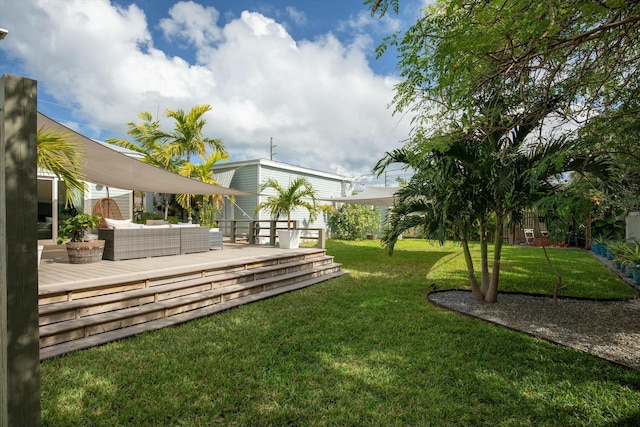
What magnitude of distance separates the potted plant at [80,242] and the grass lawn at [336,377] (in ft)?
9.39

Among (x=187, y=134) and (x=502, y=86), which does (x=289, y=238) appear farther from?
(x=187, y=134)

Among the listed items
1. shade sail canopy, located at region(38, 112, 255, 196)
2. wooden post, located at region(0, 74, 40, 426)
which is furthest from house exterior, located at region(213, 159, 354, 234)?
wooden post, located at region(0, 74, 40, 426)

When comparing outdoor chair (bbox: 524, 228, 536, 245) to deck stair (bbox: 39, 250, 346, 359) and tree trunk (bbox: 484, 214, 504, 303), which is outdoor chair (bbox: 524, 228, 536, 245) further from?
deck stair (bbox: 39, 250, 346, 359)

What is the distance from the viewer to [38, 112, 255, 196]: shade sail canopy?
4747mm

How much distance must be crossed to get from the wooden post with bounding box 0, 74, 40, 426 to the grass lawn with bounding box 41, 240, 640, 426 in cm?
91

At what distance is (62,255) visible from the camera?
673 centimetres

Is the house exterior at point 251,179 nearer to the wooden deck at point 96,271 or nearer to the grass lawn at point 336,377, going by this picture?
the wooden deck at point 96,271

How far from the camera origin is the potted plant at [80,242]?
5.57 metres

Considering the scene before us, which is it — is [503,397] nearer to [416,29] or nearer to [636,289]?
[416,29]

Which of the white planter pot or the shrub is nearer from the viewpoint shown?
the white planter pot

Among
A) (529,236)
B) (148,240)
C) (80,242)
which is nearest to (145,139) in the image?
(148,240)

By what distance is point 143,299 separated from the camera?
427cm

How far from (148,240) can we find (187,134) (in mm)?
6875

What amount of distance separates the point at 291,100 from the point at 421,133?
13936 millimetres
